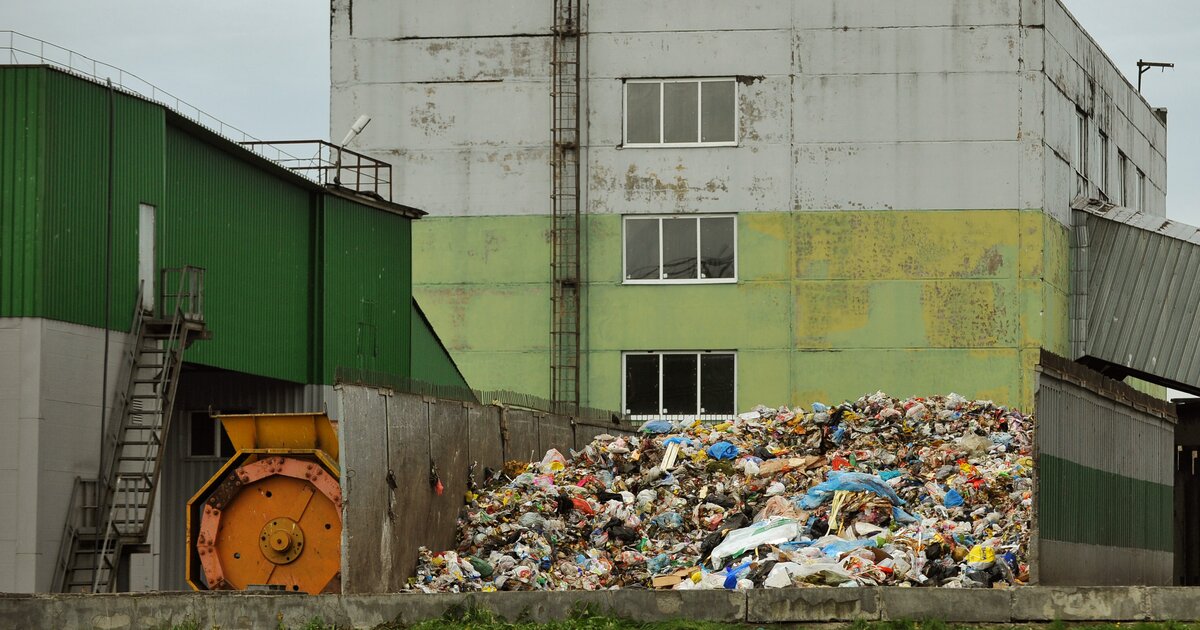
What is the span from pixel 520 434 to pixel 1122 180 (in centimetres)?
2129

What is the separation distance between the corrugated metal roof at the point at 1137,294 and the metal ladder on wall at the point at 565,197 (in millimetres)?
10216

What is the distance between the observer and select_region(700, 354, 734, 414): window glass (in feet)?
111

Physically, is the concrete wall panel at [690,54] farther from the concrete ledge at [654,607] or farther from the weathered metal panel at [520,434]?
the concrete ledge at [654,607]

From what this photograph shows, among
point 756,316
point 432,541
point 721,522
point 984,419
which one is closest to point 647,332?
point 756,316

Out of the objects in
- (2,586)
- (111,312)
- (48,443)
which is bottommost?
(2,586)

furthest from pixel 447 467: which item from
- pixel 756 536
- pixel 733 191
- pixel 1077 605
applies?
pixel 733 191

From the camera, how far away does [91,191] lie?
21984 mm

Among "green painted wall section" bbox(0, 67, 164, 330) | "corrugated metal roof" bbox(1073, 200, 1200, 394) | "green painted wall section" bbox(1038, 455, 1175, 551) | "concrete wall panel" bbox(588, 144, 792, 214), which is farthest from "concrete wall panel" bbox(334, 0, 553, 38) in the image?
"green painted wall section" bbox(1038, 455, 1175, 551)

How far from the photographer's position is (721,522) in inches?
864

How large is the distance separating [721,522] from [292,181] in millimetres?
9760

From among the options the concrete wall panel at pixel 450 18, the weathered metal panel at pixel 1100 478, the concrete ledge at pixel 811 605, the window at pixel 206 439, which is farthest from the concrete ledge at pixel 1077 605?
the concrete wall panel at pixel 450 18

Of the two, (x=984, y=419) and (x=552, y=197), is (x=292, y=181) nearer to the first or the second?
(x=552, y=197)

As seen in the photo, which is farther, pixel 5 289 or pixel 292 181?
pixel 292 181

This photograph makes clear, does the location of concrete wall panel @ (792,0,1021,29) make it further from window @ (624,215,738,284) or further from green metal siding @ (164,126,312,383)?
green metal siding @ (164,126,312,383)
